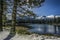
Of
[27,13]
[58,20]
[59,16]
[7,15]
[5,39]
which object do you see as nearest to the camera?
[5,39]

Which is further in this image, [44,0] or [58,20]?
[58,20]

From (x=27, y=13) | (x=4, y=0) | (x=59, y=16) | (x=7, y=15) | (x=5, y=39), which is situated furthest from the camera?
(x=59, y=16)

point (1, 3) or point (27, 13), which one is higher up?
point (1, 3)

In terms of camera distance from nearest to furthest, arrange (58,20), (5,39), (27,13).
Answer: (5,39) < (27,13) < (58,20)

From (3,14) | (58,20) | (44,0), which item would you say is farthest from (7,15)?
(58,20)

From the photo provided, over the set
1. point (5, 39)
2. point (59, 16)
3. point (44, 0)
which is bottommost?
point (5, 39)

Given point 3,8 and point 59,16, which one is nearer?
point 3,8

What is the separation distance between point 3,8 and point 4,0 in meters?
1.06

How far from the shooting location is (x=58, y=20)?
78.2ft

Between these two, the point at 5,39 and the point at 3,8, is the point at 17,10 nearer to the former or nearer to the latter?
the point at 3,8

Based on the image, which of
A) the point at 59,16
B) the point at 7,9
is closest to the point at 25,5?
the point at 7,9

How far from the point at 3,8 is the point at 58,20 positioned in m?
12.7

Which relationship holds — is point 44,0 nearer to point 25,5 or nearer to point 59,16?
point 25,5

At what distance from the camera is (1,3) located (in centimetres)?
1225
